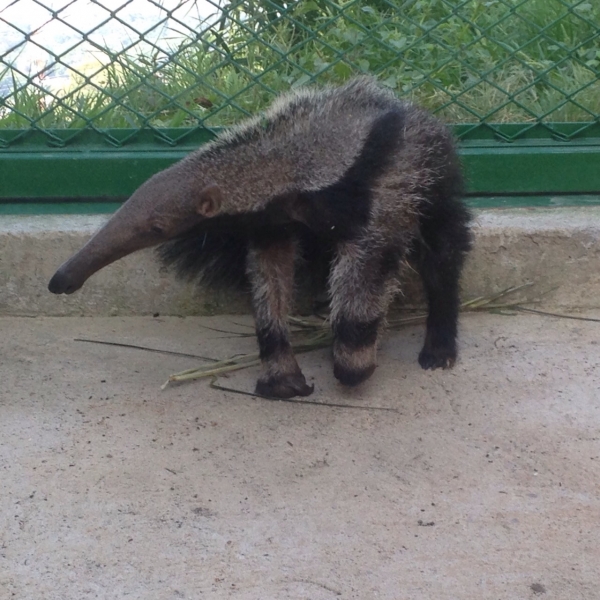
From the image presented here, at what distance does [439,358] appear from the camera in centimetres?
385

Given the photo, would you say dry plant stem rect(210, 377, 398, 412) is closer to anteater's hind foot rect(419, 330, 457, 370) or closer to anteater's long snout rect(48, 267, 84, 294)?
anteater's hind foot rect(419, 330, 457, 370)

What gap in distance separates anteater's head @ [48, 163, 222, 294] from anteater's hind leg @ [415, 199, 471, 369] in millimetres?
987

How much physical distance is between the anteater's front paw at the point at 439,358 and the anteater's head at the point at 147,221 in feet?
3.74

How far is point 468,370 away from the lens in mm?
3840

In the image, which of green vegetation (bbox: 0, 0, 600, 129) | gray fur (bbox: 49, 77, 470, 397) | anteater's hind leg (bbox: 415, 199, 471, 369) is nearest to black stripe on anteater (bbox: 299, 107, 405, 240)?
gray fur (bbox: 49, 77, 470, 397)

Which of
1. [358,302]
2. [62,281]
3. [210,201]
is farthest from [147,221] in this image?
[358,302]

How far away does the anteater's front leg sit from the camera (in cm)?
368

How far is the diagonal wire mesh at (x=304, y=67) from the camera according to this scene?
176 inches

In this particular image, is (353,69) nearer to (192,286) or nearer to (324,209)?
(192,286)

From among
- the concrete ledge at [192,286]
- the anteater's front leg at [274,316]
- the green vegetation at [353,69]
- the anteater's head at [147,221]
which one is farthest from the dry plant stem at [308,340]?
the green vegetation at [353,69]

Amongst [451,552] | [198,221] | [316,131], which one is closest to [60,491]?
[198,221]

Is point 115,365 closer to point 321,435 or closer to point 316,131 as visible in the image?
Answer: point 321,435

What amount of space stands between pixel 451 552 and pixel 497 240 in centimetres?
191

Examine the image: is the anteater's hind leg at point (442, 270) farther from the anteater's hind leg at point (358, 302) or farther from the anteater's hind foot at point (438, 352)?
the anteater's hind leg at point (358, 302)
